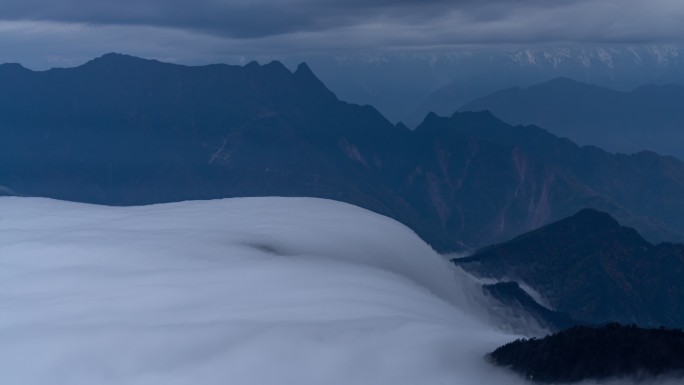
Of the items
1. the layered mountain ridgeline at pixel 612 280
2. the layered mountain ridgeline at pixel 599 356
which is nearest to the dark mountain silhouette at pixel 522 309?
the layered mountain ridgeline at pixel 612 280

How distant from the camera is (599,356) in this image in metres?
42.3

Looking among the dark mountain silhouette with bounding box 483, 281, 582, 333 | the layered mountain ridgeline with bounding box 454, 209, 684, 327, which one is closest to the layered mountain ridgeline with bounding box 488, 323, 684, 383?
the dark mountain silhouette with bounding box 483, 281, 582, 333

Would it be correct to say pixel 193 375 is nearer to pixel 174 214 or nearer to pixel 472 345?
pixel 472 345

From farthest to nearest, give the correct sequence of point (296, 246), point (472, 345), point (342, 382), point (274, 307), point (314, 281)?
point (296, 246)
point (314, 281)
point (274, 307)
point (472, 345)
point (342, 382)

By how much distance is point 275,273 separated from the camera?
61062 mm

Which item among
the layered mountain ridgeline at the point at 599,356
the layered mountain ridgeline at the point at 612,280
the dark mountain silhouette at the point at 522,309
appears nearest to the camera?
the layered mountain ridgeline at the point at 599,356

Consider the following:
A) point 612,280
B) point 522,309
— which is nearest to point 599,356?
point 522,309

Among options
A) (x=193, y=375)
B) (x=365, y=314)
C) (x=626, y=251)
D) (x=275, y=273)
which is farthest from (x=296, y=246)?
(x=626, y=251)

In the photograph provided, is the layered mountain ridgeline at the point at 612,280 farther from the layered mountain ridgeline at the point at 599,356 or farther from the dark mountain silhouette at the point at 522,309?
the layered mountain ridgeline at the point at 599,356

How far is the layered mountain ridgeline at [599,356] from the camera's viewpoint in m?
40.3

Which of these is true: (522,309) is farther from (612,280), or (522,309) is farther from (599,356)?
(599,356)

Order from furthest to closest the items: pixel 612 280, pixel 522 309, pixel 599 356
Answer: pixel 612 280
pixel 522 309
pixel 599 356

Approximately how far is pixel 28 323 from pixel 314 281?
19.6 metres

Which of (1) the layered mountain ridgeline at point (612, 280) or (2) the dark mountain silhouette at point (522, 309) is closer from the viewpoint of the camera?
(2) the dark mountain silhouette at point (522, 309)
